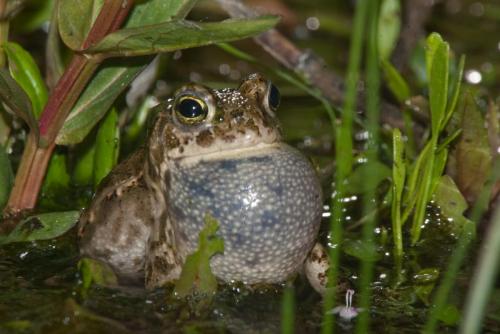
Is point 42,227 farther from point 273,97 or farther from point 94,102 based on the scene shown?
point 273,97

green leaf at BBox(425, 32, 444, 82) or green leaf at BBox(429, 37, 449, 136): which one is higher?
green leaf at BBox(425, 32, 444, 82)

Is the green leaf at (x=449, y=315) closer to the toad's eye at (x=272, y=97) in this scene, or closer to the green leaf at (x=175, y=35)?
the toad's eye at (x=272, y=97)

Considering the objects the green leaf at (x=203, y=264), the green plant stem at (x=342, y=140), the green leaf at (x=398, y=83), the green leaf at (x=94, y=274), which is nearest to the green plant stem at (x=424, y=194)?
the green plant stem at (x=342, y=140)

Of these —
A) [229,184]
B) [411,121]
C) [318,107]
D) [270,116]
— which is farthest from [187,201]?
[318,107]

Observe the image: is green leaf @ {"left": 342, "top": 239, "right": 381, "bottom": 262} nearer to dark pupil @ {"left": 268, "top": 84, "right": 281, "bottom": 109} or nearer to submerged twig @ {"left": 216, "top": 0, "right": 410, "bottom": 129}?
dark pupil @ {"left": 268, "top": 84, "right": 281, "bottom": 109}

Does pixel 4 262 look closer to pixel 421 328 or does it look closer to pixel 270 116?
pixel 270 116

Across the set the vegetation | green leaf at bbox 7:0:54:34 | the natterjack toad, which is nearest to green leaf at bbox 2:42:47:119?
the vegetation

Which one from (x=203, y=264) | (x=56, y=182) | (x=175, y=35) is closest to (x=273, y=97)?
(x=175, y=35)

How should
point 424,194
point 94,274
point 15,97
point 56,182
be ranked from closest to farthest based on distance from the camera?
point 94,274 < point 15,97 < point 424,194 < point 56,182

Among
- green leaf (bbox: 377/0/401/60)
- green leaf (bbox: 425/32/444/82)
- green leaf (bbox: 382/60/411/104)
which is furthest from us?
green leaf (bbox: 377/0/401/60)
